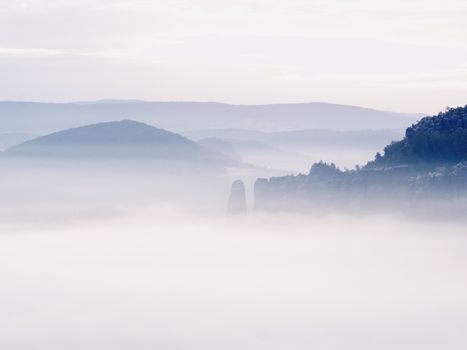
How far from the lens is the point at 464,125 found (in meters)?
199

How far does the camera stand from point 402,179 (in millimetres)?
195250

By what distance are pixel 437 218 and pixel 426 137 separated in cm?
1342

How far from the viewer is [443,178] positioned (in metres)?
187

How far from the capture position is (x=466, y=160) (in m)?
196

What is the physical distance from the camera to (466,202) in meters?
194

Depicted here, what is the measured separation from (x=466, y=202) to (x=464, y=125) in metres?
12.8

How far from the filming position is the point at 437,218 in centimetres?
19150

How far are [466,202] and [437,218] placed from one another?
20.6 ft

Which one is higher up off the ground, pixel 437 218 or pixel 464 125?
pixel 464 125

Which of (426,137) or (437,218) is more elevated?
(426,137)

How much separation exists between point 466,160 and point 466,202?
21.8ft

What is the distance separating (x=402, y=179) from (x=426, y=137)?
7.70 meters

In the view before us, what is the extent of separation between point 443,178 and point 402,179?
955 cm

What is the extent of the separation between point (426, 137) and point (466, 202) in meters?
11.9
